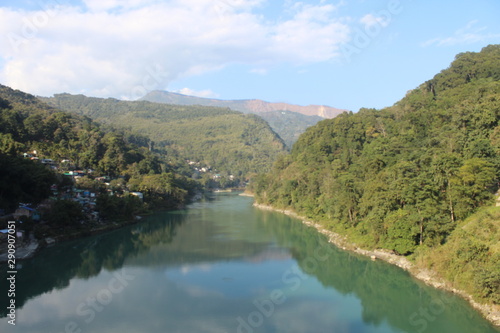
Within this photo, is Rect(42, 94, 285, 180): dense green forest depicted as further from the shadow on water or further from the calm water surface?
the shadow on water

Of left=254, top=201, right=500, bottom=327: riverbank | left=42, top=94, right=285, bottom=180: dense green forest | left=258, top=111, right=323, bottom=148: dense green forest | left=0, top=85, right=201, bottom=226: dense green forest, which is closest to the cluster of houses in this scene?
left=42, top=94, right=285, bottom=180: dense green forest

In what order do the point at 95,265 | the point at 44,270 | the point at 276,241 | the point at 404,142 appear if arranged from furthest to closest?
the point at 404,142
the point at 276,241
the point at 95,265
the point at 44,270

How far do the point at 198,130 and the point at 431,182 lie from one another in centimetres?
7373

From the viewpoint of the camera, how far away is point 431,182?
510 inches

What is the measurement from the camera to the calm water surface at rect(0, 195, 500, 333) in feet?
28.7

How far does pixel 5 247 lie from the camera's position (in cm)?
1338

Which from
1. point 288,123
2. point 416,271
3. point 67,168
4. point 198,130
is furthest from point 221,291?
point 288,123

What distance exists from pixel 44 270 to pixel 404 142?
719 inches

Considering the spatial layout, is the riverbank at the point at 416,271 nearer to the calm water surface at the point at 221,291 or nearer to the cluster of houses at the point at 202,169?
the calm water surface at the point at 221,291

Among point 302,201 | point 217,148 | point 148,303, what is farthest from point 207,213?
point 217,148

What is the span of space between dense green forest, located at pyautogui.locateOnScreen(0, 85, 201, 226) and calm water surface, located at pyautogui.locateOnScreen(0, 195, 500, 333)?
3.15 m

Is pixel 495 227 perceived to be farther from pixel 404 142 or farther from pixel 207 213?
pixel 207 213

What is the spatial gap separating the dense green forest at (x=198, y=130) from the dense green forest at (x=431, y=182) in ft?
125

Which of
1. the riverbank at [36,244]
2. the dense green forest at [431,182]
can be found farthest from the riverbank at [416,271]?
the riverbank at [36,244]
